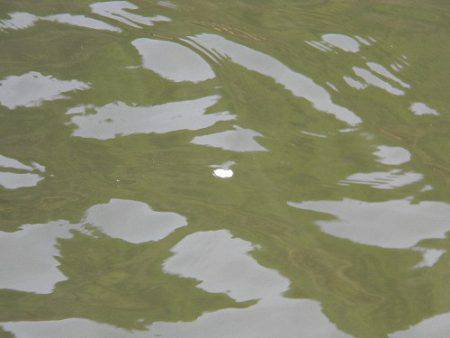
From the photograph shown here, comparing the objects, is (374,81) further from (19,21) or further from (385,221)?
(19,21)

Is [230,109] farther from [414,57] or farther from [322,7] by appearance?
[322,7]

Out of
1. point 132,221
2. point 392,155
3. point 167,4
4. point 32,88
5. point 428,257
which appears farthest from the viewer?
point 167,4

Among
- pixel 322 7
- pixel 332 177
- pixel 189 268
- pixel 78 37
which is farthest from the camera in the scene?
pixel 322 7

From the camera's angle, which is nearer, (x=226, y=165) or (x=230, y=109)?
(x=226, y=165)

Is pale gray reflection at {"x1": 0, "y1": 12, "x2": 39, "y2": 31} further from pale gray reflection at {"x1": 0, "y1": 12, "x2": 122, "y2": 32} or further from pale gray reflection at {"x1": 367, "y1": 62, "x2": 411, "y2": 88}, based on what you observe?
pale gray reflection at {"x1": 367, "y1": 62, "x2": 411, "y2": 88}

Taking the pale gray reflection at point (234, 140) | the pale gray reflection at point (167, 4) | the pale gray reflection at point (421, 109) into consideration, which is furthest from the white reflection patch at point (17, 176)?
the pale gray reflection at point (167, 4)

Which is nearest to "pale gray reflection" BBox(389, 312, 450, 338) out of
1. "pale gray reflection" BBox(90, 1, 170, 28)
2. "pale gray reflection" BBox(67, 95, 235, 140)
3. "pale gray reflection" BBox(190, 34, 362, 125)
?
"pale gray reflection" BBox(190, 34, 362, 125)

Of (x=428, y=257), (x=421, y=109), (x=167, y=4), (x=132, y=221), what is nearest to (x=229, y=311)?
(x=132, y=221)

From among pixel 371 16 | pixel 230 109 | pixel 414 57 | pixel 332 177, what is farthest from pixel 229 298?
pixel 371 16
